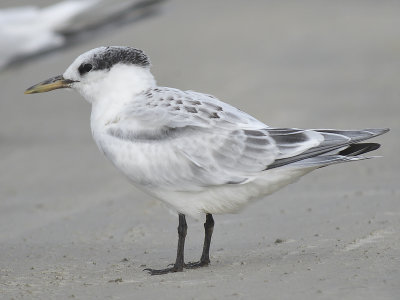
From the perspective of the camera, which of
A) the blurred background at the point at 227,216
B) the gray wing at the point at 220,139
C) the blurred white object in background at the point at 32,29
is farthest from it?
the blurred white object in background at the point at 32,29

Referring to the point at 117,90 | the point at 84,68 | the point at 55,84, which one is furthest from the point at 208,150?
the point at 55,84

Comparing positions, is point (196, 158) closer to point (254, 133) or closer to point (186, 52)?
point (254, 133)

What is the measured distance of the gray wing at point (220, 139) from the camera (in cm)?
450

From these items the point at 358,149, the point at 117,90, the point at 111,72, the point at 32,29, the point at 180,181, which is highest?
the point at 32,29

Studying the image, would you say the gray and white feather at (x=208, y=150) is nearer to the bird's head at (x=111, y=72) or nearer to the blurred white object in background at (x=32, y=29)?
the bird's head at (x=111, y=72)

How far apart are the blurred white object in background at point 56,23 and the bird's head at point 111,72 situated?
15.3 feet

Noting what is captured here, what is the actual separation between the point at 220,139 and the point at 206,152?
3.9 inches

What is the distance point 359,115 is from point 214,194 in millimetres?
3840

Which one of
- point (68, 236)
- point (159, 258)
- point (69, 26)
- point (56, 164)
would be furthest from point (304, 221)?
point (69, 26)

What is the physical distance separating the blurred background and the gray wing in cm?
50

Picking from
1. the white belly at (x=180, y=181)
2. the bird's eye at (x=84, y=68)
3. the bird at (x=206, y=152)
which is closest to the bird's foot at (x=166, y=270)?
the bird at (x=206, y=152)

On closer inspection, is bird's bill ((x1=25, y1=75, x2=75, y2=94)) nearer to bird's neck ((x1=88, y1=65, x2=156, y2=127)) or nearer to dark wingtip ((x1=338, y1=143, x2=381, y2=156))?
bird's neck ((x1=88, y1=65, x2=156, y2=127))

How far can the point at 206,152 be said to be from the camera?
4594 mm

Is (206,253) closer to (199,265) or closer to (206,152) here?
(199,265)
